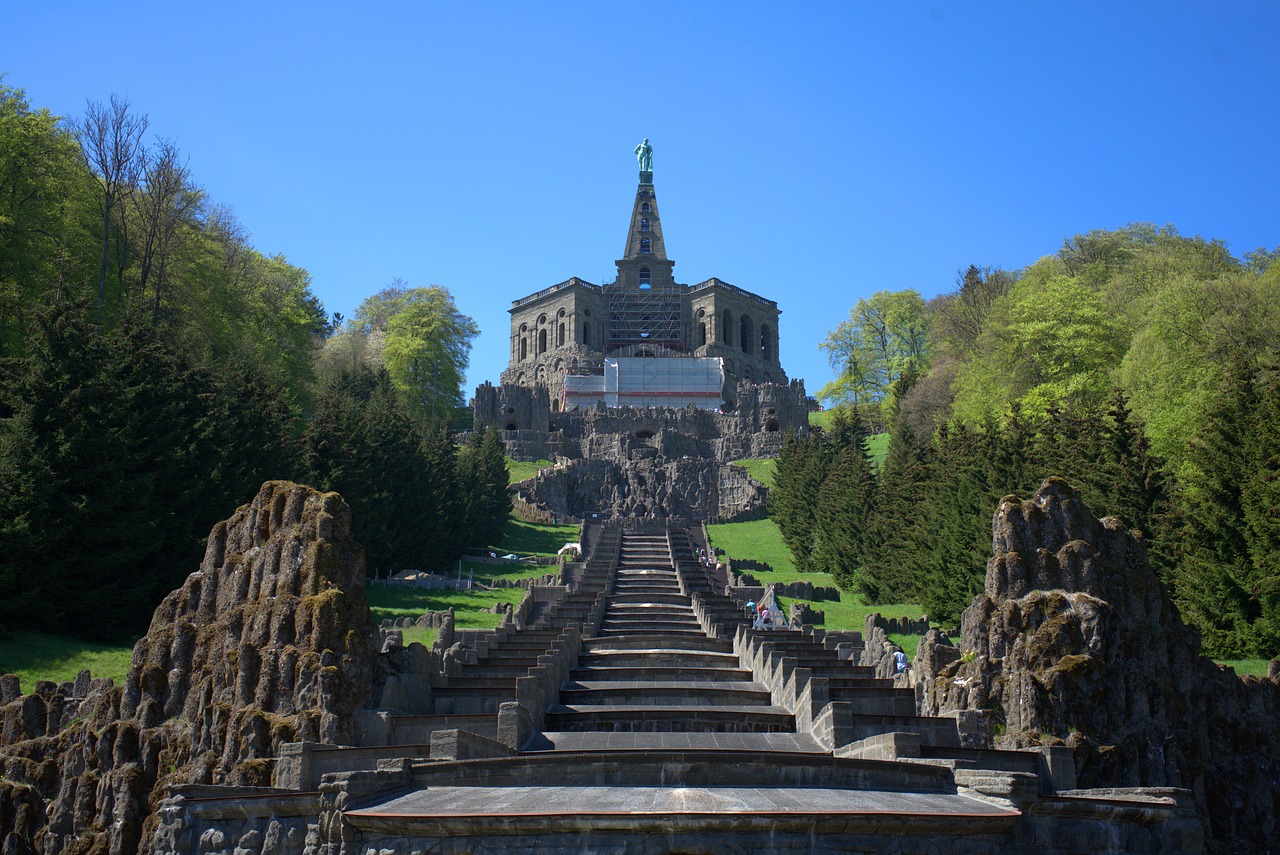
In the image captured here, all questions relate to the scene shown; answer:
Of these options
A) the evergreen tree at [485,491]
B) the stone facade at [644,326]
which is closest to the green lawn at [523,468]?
the evergreen tree at [485,491]

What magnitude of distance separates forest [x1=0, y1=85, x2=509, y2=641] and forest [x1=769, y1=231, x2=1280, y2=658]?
1964cm

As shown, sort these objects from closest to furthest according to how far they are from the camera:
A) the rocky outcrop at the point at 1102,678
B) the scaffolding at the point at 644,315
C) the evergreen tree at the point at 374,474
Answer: the rocky outcrop at the point at 1102,678 < the evergreen tree at the point at 374,474 < the scaffolding at the point at 644,315

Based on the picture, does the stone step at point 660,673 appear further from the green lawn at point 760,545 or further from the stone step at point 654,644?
the green lawn at point 760,545

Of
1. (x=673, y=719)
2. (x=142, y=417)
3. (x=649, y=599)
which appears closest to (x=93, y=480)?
(x=142, y=417)

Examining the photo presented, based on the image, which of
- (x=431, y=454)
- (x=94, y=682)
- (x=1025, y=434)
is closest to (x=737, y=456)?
(x=431, y=454)

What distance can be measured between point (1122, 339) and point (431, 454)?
35.1m

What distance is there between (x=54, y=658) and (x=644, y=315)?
115 meters

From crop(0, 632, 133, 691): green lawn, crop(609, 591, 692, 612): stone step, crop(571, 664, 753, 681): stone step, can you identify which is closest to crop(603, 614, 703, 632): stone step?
crop(609, 591, 692, 612): stone step

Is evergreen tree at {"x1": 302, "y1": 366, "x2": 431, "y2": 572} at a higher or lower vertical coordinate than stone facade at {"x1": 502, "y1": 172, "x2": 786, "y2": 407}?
lower

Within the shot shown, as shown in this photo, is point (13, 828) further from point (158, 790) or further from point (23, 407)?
point (23, 407)

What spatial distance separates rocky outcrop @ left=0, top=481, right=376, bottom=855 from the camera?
2141cm

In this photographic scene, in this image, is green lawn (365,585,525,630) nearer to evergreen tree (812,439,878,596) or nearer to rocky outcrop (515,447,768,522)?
evergreen tree (812,439,878,596)

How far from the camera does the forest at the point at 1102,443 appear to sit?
32.3 meters

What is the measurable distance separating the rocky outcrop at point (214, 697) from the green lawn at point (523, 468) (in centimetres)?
6555
